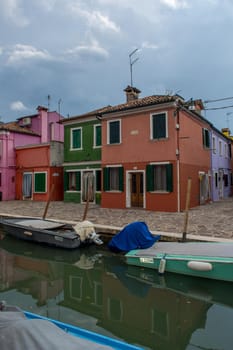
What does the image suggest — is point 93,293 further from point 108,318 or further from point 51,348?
point 51,348

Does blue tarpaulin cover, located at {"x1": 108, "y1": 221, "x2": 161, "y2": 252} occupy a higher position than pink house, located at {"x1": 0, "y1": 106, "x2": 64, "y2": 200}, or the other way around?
A: pink house, located at {"x1": 0, "y1": 106, "x2": 64, "y2": 200}

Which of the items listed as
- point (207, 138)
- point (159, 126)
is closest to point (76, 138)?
point (159, 126)

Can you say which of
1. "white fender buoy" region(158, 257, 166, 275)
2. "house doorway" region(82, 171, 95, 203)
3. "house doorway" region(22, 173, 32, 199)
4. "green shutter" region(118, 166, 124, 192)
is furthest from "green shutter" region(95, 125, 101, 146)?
→ "white fender buoy" region(158, 257, 166, 275)

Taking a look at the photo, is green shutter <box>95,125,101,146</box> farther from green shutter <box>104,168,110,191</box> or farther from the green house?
green shutter <box>104,168,110,191</box>

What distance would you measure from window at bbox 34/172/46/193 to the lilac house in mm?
12039

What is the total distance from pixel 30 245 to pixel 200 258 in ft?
21.1

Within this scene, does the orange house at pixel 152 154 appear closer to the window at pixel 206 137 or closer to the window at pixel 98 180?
the window at pixel 206 137

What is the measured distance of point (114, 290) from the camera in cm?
630

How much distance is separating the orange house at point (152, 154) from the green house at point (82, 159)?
167 cm

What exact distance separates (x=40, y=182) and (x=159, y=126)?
10.2m

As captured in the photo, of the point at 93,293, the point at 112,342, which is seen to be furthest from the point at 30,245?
the point at 112,342

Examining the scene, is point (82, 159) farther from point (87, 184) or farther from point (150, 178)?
point (150, 178)

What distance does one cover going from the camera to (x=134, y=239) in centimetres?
798

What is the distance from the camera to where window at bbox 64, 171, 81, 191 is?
1839 centimetres
